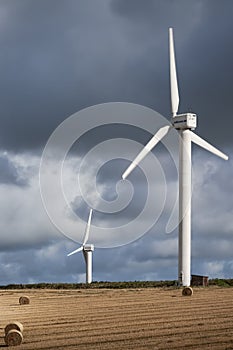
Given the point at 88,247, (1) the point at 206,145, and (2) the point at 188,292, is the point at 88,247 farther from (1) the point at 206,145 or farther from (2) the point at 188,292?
(2) the point at 188,292

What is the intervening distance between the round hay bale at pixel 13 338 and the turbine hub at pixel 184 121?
39.8m

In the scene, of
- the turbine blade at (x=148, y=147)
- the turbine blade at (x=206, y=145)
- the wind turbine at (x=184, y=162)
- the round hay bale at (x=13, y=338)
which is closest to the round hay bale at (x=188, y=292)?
the turbine blade at (x=148, y=147)

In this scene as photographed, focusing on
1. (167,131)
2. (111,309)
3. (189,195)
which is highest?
(167,131)

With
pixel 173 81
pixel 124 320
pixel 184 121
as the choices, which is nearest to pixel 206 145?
pixel 184 121

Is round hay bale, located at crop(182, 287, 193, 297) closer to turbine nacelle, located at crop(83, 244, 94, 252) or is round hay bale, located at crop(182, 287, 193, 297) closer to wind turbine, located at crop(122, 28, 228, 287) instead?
wind turbine, located at crop(122, 28, 228, 287)

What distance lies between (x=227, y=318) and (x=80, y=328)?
654cm

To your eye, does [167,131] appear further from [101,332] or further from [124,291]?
[101,332]

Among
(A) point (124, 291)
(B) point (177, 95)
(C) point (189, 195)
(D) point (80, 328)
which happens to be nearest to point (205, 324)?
(D) point (80, 328)

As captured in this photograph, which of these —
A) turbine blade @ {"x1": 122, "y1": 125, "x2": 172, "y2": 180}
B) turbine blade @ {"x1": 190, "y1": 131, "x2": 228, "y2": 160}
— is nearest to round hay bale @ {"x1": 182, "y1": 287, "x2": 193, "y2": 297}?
turbine blade @ {"x1": 122, "y1": 125, "x2": 172, "y2": 180}

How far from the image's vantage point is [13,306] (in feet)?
135

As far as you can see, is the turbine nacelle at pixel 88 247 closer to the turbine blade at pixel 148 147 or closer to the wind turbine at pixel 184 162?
the wind turbine at pixel 184 162

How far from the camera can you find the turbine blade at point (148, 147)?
57231mm

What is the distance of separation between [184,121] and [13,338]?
132 feet

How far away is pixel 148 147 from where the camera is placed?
59.8 m
